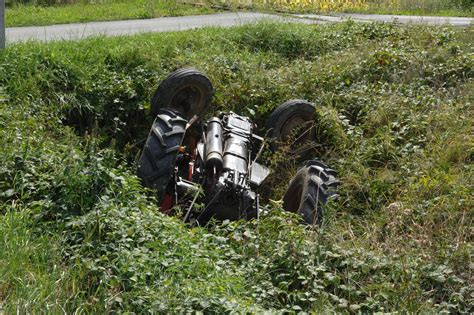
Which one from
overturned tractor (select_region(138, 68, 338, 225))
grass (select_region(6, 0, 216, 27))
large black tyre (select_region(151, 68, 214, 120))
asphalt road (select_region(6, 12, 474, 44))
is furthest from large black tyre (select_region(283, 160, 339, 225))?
grass (select_region(6, 0, 216, 27))

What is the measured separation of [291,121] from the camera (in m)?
10.3

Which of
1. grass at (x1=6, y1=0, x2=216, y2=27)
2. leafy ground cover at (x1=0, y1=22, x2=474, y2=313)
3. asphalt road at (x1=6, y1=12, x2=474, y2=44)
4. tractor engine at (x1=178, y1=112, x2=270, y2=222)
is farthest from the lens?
grass at (x1=6, y1=0, x2=216, y2=27)

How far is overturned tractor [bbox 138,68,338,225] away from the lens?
7910 mm

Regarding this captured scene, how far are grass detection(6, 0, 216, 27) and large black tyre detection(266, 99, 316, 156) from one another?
7.57m

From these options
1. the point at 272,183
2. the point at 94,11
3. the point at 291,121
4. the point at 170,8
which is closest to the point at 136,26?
the point at 94,11

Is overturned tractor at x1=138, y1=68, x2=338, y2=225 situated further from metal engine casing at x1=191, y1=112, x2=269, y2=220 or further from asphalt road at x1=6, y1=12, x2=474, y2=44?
asphalt road at x1=6, y1=12, x2=474, y2=44

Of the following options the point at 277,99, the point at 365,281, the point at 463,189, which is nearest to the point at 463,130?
the point at 463,189

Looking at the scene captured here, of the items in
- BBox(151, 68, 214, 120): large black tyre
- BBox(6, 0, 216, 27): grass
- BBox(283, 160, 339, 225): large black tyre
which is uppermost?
BBox(6, 0, 216, 27): grass

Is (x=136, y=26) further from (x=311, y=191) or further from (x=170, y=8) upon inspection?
(x=311, y=191)

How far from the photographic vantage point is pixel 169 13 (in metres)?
19.0

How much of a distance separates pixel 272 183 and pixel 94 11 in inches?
401

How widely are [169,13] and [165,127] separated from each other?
11325mm

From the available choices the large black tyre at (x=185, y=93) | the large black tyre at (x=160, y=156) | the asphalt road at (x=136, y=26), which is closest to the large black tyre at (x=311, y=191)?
the large black tyre at (x=160, y=156)

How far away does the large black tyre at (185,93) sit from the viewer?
939 centimetres
